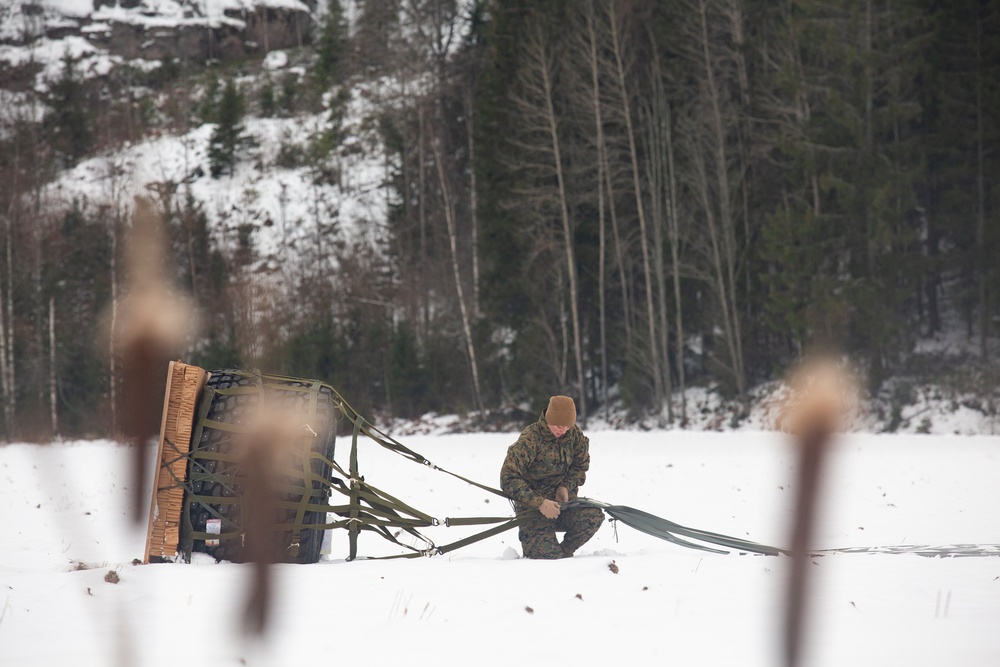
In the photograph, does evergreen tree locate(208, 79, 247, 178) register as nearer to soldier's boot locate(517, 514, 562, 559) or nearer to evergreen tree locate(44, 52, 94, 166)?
evergreen tree locate(44, 52, 94, 166)

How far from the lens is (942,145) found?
2222 centimetres

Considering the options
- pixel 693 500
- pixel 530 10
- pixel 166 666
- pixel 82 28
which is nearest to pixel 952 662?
pixel 166 666

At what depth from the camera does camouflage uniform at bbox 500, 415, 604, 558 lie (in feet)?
20.4

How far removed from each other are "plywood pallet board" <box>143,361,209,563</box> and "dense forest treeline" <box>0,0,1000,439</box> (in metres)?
13.0

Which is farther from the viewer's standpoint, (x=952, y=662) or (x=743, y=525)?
(x=743, y=525)

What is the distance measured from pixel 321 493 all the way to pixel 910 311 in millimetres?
21999

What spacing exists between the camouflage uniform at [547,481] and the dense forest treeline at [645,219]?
12827 mm

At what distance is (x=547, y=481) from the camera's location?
254 inches

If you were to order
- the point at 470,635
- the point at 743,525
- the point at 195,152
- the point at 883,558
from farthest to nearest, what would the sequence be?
the point at 195,152
the point at 743,525
the point at 883,558
the point at 470,635

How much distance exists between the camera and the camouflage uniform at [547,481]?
623 centimetres

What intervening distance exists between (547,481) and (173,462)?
103 inches

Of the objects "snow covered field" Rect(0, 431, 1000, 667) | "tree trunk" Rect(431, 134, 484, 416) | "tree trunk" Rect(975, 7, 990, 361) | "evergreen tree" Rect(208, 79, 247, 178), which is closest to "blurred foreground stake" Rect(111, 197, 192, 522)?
"snow covered field" Rect(0, 431, 1000, 667)

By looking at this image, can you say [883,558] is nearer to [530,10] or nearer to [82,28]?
[530,10]

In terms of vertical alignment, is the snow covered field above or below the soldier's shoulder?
below
